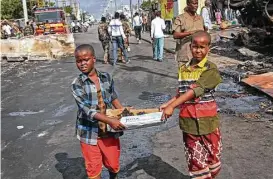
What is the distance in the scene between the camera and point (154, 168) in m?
4.43

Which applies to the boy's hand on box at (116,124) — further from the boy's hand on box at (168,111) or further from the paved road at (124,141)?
the paved road at (124,141)

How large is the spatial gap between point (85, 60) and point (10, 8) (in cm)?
5219

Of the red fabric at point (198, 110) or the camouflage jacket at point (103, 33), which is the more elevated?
the camouflage jacket at point (103, 33)

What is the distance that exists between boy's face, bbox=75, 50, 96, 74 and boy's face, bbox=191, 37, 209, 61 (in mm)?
805

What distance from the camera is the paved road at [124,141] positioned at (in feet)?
14.6

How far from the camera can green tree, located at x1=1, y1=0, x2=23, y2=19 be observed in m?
51.1

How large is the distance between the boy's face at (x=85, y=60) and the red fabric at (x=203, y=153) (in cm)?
94

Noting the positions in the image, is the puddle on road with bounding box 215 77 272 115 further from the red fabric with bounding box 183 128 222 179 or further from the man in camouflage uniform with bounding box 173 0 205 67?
the red fabric with bounding box 183 128 222 179

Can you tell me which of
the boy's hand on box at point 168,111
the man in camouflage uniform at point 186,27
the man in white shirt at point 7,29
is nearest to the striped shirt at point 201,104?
the boy's hand on box at point 168,111

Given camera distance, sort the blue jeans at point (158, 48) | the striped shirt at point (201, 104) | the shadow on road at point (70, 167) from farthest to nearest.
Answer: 1. the blue jeans at point (158, 48)
2. the shadow on road at point (70, 167)
3. the striped shirt at point (201, 104)

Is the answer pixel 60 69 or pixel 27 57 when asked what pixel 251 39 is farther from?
pixel 27 57

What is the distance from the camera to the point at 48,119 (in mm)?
7047

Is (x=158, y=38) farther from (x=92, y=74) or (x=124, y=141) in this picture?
(x=92, y=74)

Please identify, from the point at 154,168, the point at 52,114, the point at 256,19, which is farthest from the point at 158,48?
the point at 154,168
